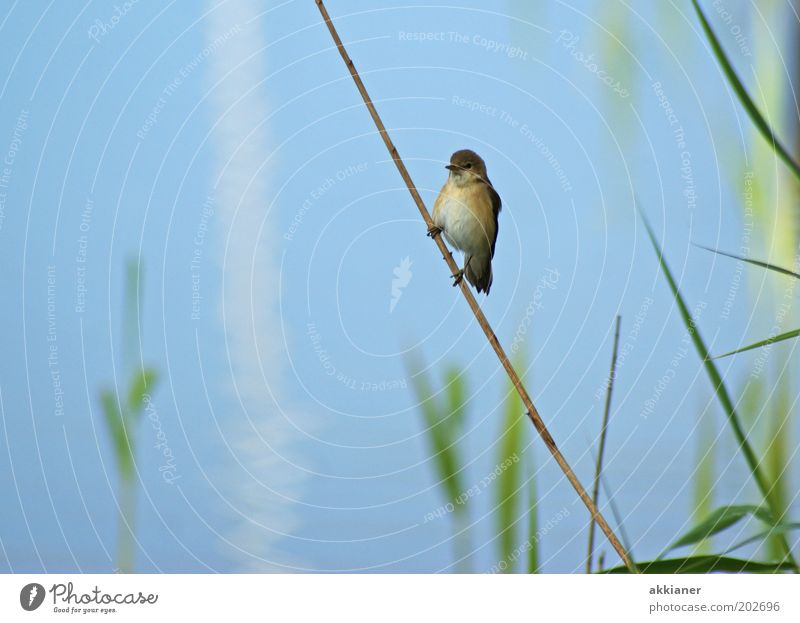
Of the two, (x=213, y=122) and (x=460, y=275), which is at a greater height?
(x=213, y=122)

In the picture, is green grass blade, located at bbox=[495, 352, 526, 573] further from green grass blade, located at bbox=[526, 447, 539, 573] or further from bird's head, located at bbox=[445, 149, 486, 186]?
bird's head, located at bbox=[445, 149, 486, 186]

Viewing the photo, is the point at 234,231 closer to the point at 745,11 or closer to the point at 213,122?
the point at 213,122

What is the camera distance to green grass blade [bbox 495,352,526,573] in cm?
115

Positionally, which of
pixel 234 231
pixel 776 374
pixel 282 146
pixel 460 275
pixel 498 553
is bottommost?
pixel 498 553

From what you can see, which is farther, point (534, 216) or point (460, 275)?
point (534, 216)

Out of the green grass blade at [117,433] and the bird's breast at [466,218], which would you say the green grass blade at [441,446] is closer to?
the bird's breast at [466,218]

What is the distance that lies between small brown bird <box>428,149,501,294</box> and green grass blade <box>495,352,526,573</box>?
0.24 meters

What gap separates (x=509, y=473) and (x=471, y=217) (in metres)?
0.42

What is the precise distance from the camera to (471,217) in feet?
4.58

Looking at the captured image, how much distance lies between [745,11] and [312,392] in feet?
2.72

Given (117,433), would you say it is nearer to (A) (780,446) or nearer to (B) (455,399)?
(B) (455,399)

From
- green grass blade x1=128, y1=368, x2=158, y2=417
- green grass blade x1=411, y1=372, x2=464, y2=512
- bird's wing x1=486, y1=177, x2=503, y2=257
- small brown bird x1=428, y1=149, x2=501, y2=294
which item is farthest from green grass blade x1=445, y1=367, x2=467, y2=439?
green grass blade x1=128, y1=368, x2=158, y2=417

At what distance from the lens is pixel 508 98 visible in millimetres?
1269

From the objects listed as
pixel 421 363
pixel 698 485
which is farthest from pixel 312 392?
pixel 698 485
